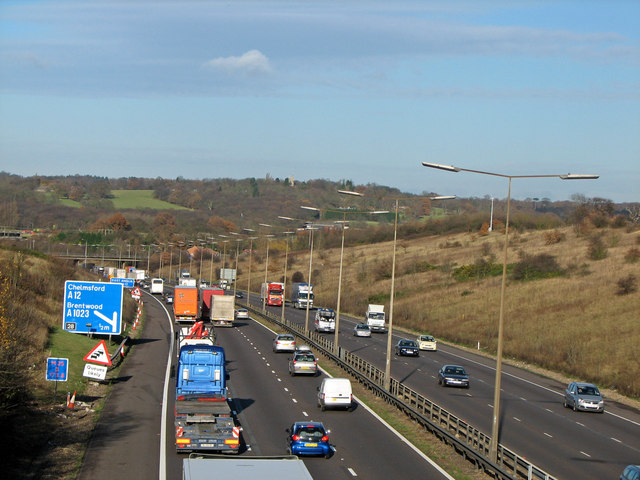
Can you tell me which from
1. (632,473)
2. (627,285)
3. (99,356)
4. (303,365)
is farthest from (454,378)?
(627,285)

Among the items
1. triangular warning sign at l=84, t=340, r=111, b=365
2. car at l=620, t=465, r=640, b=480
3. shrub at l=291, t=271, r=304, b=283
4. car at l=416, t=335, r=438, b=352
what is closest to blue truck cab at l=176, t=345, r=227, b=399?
triangular warning sign at l=84, t=340, r=111, b=365

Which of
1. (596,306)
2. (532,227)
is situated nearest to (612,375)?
(596,306)

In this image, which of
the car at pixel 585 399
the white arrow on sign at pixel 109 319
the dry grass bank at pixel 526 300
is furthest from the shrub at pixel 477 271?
the white arrow on sign at pixel 109 319

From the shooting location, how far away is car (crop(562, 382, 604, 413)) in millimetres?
38219

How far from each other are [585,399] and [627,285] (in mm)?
41687

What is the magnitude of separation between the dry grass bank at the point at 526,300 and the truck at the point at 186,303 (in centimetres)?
2431

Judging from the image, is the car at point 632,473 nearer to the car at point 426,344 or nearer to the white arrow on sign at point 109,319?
the white arrow on sign at point 109,319

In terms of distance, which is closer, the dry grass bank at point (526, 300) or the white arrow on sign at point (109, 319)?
the white arrow on sign at point (109, 319)

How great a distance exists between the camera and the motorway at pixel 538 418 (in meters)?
26.5

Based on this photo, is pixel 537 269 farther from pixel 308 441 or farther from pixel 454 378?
pixel 308 441

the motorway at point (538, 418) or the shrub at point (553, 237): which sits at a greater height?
the shrub at point (553, 237)

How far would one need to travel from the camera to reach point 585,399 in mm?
38250

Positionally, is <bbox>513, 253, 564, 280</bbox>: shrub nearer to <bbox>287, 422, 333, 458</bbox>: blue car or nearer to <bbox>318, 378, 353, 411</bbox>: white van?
<bbox>318, 378, 353, 411</bbox>: white van

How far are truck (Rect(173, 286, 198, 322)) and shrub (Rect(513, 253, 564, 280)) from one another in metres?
43.3
